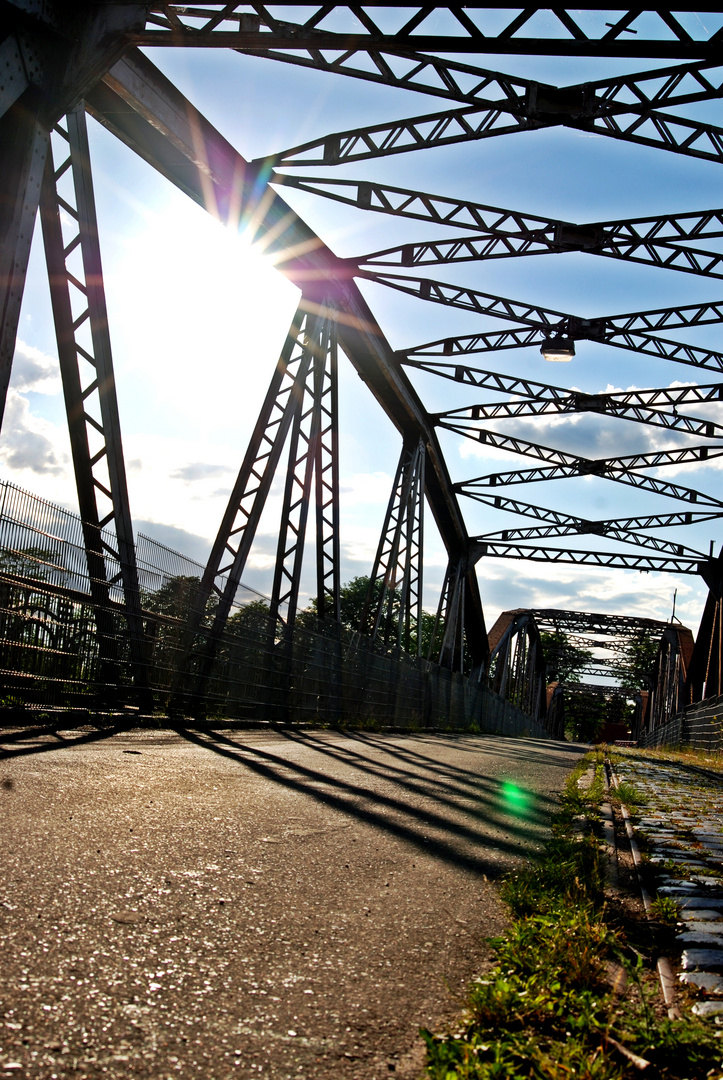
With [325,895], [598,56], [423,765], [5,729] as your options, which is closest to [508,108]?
[598,56]

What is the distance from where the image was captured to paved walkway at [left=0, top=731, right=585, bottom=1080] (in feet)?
5.53

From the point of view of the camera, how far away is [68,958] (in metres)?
2.01

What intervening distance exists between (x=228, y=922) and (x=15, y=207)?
6436 millimetres

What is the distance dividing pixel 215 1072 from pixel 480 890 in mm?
1847

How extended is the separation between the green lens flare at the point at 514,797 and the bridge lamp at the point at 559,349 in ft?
34.0

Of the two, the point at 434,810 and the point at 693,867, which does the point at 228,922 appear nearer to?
the point at 693,867

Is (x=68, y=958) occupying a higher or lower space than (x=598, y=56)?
lower

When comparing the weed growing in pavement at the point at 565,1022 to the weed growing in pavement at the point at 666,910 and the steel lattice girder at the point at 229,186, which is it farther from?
the steel lattice girder at the point at 229,186

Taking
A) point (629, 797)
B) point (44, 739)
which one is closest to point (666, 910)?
point (629, 797)

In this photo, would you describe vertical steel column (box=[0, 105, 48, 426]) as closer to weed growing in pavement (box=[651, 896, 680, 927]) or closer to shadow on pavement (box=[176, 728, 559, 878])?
shadow on pavement (box=[176, 728, 559, 878])

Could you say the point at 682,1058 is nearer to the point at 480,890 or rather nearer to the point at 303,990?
the point at 303,990

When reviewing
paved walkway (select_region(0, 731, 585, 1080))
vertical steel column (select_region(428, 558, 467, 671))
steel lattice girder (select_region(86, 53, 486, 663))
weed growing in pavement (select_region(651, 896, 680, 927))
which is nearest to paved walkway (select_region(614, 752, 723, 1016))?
weed growing in pavement (select_region(651, 896, 680, 927))

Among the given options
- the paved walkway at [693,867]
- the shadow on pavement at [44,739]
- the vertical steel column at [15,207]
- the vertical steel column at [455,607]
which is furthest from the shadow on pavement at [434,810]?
the vertical steel column at [455,607]

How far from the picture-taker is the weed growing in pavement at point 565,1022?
1650 mm
